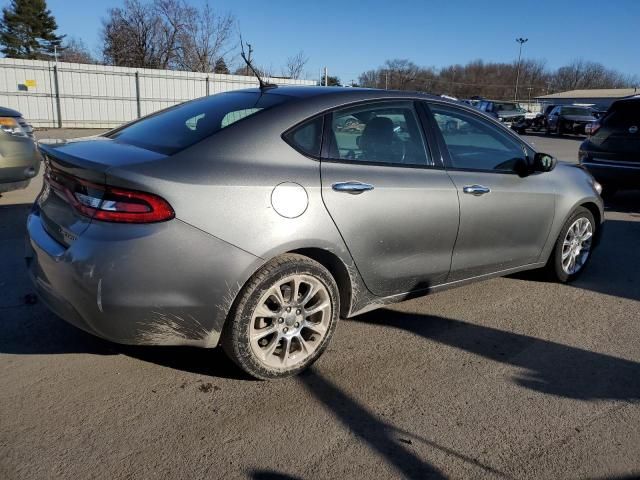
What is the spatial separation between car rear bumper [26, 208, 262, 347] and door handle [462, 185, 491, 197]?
1729mm

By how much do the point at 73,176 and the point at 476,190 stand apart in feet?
8.51

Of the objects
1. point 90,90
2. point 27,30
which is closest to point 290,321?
point 90,90

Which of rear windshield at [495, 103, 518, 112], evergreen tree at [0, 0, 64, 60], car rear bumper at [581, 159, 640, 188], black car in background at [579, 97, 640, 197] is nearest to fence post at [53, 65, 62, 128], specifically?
black car in background at [579, 97, 640, 197]

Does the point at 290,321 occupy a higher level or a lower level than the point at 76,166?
lower

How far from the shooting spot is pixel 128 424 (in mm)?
2676

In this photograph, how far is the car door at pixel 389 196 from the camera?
10.6 feet

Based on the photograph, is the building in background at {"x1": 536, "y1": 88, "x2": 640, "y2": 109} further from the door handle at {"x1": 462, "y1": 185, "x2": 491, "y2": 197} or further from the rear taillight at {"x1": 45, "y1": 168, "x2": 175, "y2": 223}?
the rear taillight at {"x1": 45, "y1": 168, "x2": 175, "y2": 223}

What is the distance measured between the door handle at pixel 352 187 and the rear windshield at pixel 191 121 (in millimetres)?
634

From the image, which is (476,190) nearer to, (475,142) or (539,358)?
(475,142)

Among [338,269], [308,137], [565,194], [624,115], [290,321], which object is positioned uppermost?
[624,115]

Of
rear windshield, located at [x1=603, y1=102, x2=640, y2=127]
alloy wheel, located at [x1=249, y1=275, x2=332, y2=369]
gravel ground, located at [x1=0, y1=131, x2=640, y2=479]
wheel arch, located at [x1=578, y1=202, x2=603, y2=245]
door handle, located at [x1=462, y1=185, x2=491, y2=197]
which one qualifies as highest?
rear windshield, located at [x1=603, y1=102, x2=640, y2=127]

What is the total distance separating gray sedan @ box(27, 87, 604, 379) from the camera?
266cm

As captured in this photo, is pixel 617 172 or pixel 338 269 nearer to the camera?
pixel 338 269

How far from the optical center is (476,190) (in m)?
3.89
